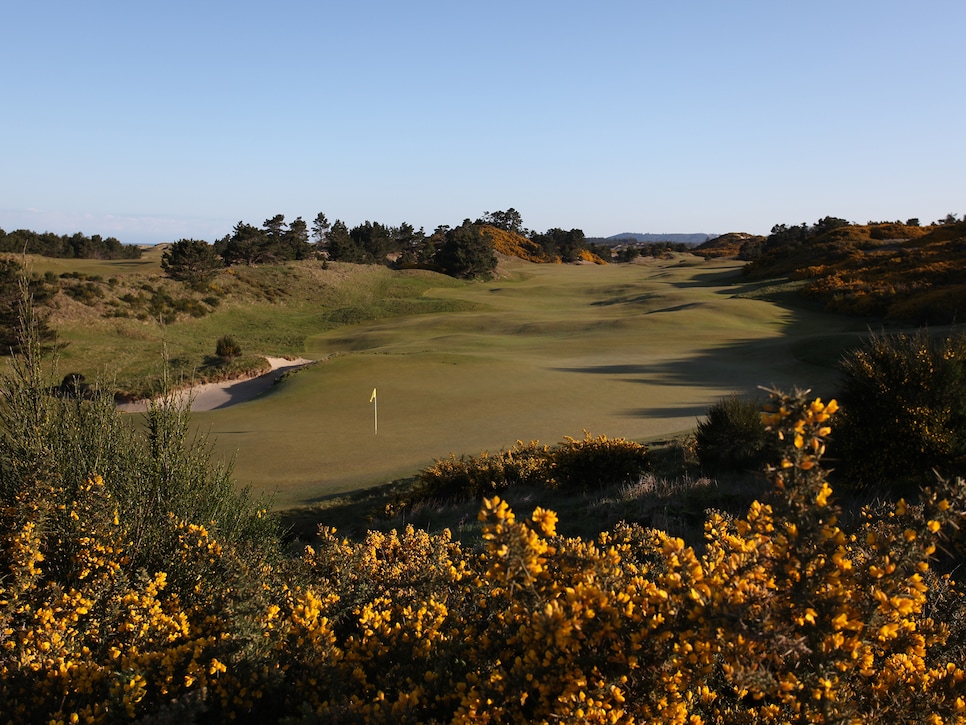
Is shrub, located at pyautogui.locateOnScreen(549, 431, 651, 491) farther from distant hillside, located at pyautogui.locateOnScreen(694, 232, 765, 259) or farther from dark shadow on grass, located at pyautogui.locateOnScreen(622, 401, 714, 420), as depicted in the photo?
distant hillside, located at pyautogui.locateOnScreen(694, 232, 765, 259)

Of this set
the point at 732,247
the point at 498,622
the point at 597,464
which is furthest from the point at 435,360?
the point at 732,247

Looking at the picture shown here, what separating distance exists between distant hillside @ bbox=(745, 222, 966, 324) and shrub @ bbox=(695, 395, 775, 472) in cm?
1581

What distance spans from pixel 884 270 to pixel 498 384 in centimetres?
2854

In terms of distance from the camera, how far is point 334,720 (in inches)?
105

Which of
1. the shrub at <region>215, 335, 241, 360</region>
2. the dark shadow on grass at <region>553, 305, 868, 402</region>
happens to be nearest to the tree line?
the shrub at <region>215, 335, 241, 360</region>

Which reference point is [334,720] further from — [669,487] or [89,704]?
[669,487]

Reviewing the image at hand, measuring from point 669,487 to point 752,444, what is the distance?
1680mm

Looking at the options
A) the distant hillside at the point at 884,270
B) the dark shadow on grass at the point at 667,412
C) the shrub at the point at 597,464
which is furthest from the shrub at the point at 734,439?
the distant hillside at the point at 884,270

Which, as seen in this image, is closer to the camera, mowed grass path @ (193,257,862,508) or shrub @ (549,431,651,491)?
shrub @ (549,431,651,491)

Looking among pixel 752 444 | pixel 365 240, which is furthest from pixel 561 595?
pixel 365 240

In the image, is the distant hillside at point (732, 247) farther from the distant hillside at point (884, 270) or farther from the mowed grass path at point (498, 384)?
the mowed grass path at point (498, 384)

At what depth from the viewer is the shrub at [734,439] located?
28.0 feet

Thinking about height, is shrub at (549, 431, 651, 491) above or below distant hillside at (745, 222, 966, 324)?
below

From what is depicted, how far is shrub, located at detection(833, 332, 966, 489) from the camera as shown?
A: 720 cm
